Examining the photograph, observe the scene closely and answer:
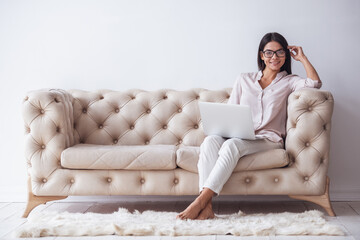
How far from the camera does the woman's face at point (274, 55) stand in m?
2.43

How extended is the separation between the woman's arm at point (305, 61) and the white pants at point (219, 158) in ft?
1.74

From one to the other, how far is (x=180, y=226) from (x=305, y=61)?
47.8 inches

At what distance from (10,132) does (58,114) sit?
797 mm

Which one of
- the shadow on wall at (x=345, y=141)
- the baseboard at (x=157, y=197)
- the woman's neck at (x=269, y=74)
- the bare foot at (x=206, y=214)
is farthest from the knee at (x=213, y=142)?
the shadow on wall at (x=345, y=141)

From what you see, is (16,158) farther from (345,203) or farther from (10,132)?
(345,203)

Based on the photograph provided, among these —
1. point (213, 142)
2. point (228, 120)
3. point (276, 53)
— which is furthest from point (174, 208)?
point (276, 53)

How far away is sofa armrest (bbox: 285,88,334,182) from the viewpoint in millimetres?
2133

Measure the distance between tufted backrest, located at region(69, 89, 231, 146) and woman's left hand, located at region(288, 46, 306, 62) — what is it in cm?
44

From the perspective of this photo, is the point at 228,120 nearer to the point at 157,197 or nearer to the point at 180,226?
the point at 180,226

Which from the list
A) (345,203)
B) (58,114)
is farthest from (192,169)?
(345,203)

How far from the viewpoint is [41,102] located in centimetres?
222

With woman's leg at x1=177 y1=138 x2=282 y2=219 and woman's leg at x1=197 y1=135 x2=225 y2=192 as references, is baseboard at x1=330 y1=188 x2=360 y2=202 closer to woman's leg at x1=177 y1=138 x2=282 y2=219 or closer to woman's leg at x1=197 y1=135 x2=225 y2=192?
woman's leg at x1=177 y1=138 x2=282 y2=219

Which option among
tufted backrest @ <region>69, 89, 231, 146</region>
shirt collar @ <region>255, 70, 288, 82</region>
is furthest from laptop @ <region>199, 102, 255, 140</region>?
shirt collar @ <region>255, 70, 288, 82</region>

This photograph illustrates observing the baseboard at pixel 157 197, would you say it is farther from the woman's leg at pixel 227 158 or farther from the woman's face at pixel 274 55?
the woman's face at pixel 274 55
